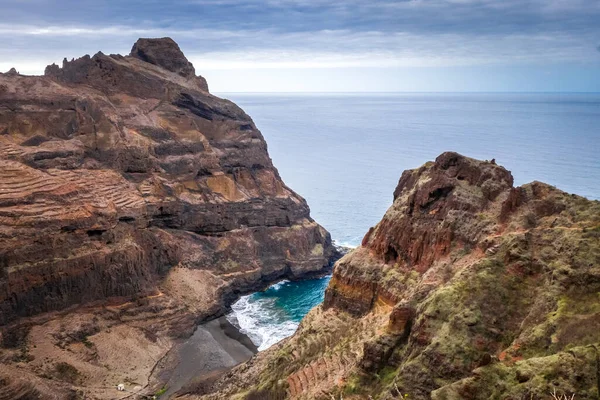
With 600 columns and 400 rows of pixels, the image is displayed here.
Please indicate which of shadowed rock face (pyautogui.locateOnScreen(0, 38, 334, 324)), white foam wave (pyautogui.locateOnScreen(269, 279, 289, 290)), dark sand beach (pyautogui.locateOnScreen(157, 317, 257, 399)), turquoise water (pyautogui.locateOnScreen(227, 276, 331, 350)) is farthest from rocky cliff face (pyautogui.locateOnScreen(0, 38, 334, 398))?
dark sand beach (pyautogui.locateOnScreen(157, 317, 257, 399))

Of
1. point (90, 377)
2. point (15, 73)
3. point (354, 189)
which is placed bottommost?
point (90, 377)

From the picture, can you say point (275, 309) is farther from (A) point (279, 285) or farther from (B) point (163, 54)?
(B) point (163, 54)

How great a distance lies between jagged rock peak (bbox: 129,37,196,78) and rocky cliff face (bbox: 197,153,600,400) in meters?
83.3

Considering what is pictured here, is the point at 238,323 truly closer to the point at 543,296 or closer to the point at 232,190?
the point at 232,190

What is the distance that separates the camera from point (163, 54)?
13062 cm

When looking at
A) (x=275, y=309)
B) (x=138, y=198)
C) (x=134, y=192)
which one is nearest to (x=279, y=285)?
(x=275, y=309)

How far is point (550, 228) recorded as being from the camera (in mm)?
42750

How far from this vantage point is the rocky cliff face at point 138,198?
8119 centimetres

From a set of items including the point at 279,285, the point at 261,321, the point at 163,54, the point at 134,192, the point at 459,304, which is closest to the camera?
the point at 459,304

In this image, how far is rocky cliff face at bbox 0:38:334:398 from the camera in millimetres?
81188

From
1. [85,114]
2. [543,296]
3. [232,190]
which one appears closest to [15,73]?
[85,114]

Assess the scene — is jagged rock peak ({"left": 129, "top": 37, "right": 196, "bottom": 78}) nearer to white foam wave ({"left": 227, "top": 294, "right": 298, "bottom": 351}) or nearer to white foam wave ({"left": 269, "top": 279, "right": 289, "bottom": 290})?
white foam wave ({"left": 269, "top": 279, "right": 289, "bottom": 290})

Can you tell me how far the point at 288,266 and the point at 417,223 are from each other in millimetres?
67332

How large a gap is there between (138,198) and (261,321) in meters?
28.2
